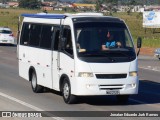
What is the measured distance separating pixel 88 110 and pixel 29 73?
5.01 metres

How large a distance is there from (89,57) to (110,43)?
0.81m

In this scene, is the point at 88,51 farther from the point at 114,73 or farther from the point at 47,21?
the point at 47,21

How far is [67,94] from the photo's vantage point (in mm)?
16375

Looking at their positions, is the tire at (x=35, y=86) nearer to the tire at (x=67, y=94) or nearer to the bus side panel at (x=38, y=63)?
the bus side panel at (x=38, y=63)

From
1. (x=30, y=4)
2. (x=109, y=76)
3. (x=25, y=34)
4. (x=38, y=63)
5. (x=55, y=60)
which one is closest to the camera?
(x=109, y=76)

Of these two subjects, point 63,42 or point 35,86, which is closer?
point 63,42

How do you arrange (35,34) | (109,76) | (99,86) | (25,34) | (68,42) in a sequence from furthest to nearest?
1. (25,34)
2. (35,34)
3. (68,42)
4. (109,76)
5. (99,86)

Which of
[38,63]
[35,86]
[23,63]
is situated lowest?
[35,86]

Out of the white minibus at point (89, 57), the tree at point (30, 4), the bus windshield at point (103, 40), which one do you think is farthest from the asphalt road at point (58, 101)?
the tree at point (30, 4)

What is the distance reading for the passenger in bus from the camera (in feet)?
53.3

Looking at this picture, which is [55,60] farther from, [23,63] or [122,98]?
[23,63]

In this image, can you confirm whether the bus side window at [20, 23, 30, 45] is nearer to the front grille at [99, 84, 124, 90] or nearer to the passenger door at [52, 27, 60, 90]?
the passenger door at [52, 27, 60, 90]

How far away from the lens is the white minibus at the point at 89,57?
621 inches

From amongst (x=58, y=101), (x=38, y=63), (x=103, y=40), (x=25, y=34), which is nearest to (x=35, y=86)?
(x=38, y=63)
